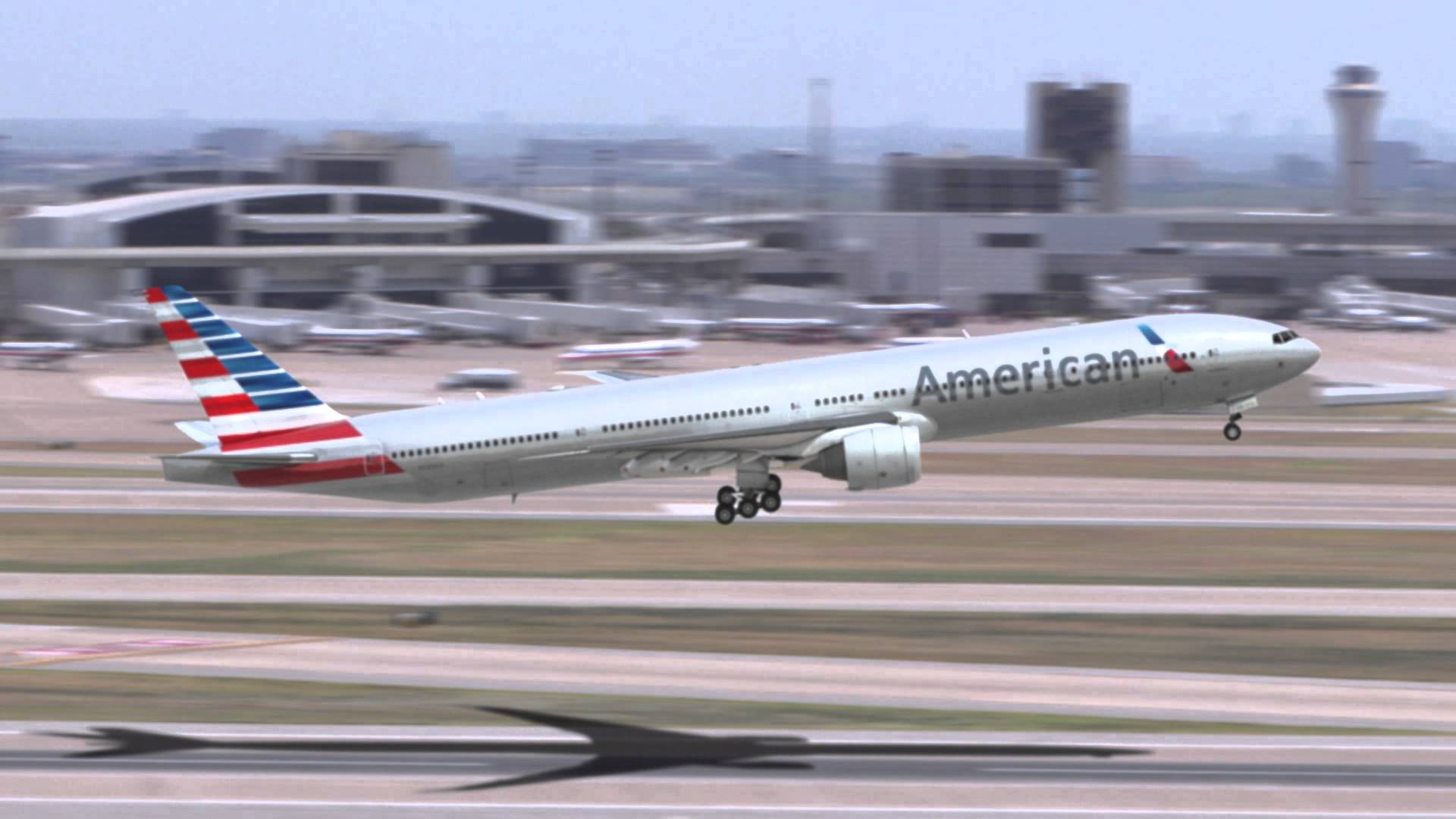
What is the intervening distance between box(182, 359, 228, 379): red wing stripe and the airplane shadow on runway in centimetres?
1964

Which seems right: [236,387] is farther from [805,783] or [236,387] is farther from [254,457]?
[805,783]

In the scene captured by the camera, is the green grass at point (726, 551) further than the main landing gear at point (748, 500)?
Yes

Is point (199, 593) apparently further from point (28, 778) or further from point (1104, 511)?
point (1104, 511)

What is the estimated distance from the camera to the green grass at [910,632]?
54.6 meters

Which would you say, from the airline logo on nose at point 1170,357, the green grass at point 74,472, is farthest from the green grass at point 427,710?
the green grass at point 74,472

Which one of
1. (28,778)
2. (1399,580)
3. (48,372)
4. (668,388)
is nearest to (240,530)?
(668,388)

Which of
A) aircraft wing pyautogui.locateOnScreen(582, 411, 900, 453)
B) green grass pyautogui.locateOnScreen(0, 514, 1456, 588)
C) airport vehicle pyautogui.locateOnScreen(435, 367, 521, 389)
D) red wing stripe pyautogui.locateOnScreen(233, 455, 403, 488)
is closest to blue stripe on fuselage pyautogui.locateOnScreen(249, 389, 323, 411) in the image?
red wing stripe pyautogui.locateOnScreen(233, 455, 403, 488)

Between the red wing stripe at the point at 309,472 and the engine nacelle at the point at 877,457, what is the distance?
1606 centimetres

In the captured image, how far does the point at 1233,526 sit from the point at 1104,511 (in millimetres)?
6508

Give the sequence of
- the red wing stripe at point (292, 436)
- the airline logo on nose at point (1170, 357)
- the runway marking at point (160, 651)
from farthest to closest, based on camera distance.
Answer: the airline logo on nose at point (1170, 357), the red wing stripe at point (292, 436), the runway marking at point (160, 651)

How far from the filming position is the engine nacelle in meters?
62.9

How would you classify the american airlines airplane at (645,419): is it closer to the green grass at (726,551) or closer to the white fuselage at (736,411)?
the white fuselage at (736,411)

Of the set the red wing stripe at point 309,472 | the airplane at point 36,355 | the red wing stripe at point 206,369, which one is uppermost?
the red wing stripe at point 206,369

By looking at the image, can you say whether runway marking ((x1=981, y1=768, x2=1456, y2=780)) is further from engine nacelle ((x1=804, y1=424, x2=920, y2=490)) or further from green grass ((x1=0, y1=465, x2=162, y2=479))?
green grass ((x1=0, y1=465, x2=162, y2=479))
